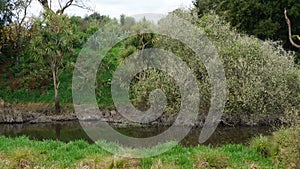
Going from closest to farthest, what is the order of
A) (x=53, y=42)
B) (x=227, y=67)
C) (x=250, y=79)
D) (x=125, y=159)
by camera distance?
(x=125, y=159) < (x=250, y=79) < (x=227, y=67) < (x=53, y=42)

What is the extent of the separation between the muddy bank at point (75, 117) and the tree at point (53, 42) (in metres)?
0.78

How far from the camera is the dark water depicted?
16297mm

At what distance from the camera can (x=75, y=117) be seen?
2297 centimetres

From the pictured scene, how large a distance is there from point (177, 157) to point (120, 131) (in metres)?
8.94

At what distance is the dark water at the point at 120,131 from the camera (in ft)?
53.5

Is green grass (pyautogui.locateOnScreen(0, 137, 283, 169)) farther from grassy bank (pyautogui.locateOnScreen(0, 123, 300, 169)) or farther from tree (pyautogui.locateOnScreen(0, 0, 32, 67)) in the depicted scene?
tree (pyautogui.locateOnScreen(0, 0, 32, 67))

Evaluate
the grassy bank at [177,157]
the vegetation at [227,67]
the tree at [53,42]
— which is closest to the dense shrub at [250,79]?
the vegetation at [227,67]

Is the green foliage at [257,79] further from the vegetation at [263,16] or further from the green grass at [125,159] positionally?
the vegetation at [263,16]

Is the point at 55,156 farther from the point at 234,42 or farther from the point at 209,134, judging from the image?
the point at 234,42

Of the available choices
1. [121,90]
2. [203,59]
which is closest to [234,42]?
[203,59]

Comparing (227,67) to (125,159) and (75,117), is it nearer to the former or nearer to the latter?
(75,117)

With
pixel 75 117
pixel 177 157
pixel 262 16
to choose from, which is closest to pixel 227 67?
pixel 75 117

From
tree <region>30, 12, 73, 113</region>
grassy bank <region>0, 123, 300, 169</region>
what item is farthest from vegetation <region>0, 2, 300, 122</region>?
grassy bank <region>0, 123, 300, 169</region>

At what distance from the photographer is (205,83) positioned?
18.7 m
